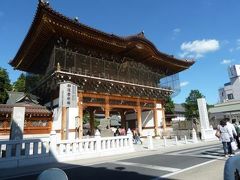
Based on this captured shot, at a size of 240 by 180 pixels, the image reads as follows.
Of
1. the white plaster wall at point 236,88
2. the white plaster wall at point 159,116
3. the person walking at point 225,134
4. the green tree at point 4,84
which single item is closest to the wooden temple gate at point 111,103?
the white plaster wall at point 159,116

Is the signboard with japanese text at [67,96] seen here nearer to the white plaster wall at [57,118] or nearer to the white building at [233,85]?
the white plaster wall at [57,118]

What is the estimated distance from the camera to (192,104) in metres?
39.3

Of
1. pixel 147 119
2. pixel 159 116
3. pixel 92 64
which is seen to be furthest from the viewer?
pixel 147 119

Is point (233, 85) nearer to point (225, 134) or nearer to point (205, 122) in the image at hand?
point (205, 122)

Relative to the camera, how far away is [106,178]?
6.01 meters

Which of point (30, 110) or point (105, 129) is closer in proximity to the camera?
point (105, 129)

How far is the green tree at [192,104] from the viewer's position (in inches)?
1527

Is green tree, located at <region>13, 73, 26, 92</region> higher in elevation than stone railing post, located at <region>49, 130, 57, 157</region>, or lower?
higher

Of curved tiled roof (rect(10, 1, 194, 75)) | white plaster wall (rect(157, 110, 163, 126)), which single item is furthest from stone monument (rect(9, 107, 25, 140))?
white plaster wall (rect(157, 110, 163, 126))

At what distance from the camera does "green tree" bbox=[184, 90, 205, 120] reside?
38.8 metres

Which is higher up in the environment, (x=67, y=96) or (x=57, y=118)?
(x=67, y=96)

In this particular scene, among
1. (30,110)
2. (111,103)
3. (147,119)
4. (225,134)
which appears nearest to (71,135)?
(30,110)

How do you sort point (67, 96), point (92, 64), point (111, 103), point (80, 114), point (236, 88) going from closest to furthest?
point (67, 96) → point (80, 114) → point (92, 64) → point (111, 103) → point (236, 88)

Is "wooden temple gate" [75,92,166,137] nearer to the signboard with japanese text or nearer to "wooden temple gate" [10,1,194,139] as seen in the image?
"wooden temple gate" [10,1,194,139]
